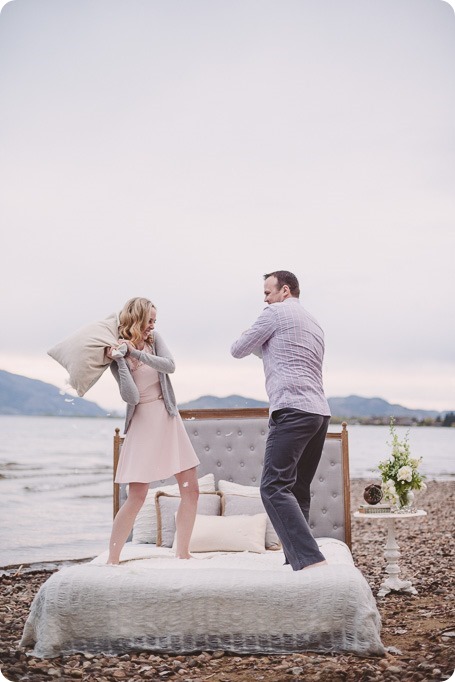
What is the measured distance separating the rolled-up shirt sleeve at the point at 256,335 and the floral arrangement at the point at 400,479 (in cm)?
182

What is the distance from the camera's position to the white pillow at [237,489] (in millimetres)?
5031

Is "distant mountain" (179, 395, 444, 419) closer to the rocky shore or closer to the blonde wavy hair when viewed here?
the rocky shore

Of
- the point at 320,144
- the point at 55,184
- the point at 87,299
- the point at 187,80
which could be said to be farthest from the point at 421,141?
the point at 87,299

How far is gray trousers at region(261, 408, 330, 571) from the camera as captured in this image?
350 centimetres

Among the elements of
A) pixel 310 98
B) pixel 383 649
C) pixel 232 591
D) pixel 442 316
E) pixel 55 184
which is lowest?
pixel 383 649

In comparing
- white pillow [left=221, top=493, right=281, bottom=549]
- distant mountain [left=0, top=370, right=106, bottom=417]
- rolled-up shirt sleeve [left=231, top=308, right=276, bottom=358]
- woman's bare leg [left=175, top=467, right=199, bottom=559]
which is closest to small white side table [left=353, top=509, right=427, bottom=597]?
white pillow [left=221, top=493, right=281, bottom=549]

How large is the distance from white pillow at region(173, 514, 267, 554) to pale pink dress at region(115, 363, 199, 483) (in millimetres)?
Answer: 687


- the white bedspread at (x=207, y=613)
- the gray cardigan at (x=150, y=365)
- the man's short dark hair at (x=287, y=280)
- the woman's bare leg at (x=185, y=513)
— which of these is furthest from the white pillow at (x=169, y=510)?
the man's short dark hair at (x=287, y=280)

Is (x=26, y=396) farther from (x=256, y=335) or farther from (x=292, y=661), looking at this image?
(x=292, y=661)

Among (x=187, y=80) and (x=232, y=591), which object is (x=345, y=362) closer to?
(x=187, y=80)

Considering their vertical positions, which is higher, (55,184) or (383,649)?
(55,184)

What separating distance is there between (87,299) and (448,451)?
10.8 meters

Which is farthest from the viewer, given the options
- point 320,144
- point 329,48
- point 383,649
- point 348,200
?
point 348,200

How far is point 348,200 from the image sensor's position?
12023 mm
